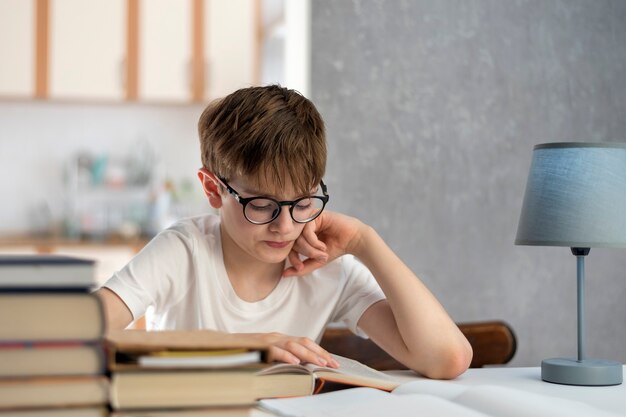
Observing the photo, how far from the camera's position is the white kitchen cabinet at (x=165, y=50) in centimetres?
490

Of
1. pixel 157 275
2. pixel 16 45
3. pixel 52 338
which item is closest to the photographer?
pixel 52 338

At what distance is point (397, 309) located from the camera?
160 centimetres

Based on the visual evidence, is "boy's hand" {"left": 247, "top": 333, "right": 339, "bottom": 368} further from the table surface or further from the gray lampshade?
the gray lampshade

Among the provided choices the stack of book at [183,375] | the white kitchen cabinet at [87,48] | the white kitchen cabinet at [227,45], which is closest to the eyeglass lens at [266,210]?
the stack of book at [183,375]

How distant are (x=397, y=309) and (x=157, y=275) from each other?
479 millimetres

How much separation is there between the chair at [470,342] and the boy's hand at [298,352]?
555 millimetres

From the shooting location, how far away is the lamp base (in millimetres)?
1427

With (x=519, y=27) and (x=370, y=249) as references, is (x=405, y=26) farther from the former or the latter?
(x=370, y=249)

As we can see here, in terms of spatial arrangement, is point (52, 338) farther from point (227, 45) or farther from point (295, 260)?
point (227, 45)

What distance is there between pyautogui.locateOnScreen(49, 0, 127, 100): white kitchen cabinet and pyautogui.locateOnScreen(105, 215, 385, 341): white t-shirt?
133 inches

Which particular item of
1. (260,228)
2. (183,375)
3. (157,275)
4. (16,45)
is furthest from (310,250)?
(16,45)

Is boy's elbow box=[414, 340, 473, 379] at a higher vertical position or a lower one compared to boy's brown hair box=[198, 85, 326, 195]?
lower

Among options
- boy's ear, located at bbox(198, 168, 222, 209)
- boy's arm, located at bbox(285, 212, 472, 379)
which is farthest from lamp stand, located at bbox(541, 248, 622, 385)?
boy's ear, located at bbox(198, 168, 222, 209)

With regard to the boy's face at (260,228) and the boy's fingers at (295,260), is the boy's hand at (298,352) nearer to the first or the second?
the boy's face at (260,228)
